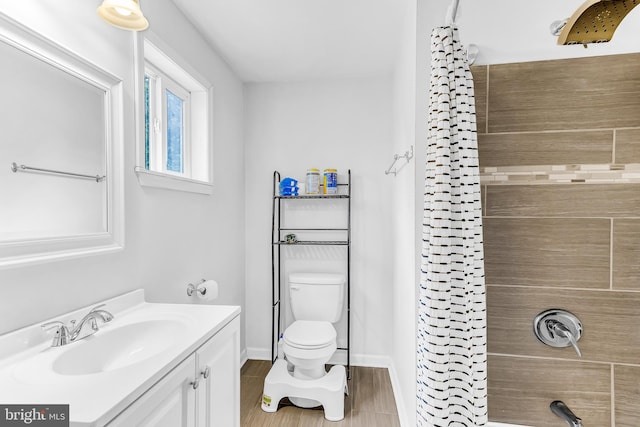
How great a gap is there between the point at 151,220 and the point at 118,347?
0.60 meters

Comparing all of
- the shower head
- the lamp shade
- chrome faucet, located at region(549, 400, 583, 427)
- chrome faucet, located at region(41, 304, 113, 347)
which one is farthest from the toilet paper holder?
the shower head

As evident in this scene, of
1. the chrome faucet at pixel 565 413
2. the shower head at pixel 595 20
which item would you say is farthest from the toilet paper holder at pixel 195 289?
the shower head at pixel 595 20

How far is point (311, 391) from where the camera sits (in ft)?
6.63

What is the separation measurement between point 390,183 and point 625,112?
1.42m

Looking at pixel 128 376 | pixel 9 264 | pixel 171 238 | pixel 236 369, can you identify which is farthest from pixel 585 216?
pixel 9 264

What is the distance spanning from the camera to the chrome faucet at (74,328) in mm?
1018

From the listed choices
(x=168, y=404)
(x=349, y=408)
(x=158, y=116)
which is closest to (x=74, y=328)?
(x=168, y=404)

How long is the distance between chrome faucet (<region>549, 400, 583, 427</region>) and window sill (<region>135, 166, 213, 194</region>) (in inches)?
82.2

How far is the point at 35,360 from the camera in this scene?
0.92 metres

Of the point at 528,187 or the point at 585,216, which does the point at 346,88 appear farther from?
the point at 585,216

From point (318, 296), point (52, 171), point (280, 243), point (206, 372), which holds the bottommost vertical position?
point (318, 296)

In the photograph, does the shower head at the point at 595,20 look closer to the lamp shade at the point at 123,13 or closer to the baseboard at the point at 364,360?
the lamp shade at the point at 123,13

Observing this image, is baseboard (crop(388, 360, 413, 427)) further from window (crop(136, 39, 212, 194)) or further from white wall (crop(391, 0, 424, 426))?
window (crop(136, 39, 212, 194))

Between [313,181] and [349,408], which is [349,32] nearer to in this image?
[313,181]
